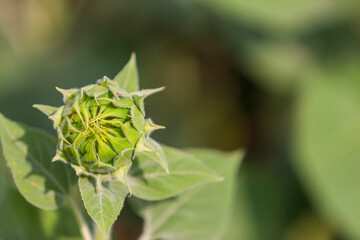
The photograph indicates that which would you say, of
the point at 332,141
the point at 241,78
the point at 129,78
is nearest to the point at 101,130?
the point at 129,78

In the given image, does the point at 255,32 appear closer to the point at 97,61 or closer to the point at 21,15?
the point at 97,61

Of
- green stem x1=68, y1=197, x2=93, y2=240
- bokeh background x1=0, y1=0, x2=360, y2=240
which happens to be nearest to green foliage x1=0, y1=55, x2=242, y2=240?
green stem x1=68, y1=197, x2=93, y2=240

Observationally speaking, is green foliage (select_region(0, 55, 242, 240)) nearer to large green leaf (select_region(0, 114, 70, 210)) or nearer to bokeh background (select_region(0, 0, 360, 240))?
large green leaf (select_region(0, 114, 70, 210))

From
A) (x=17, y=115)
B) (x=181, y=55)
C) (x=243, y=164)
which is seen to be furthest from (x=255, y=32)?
(x=17, y=115)

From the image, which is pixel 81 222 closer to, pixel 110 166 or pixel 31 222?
pixel 31 222

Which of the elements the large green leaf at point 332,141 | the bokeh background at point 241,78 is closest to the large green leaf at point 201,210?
the bokeh background at point 241,78

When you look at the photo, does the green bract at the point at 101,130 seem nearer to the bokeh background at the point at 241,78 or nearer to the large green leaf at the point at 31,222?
the large green leaf at the point at 31,222
